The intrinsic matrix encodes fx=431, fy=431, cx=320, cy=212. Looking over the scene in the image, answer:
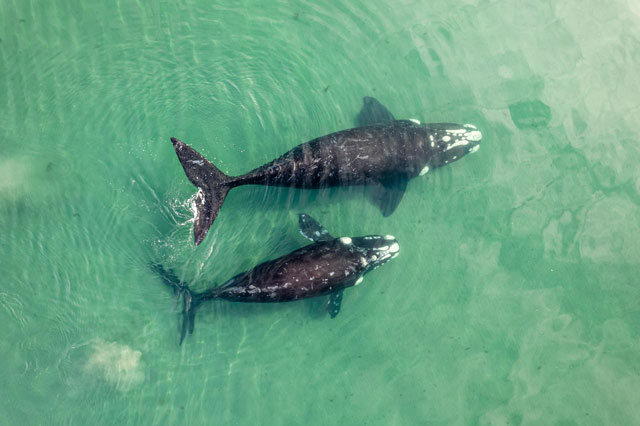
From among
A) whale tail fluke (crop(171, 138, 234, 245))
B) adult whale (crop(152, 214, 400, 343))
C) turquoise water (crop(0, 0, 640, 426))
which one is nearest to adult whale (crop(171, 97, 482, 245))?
whale tail fluke (crop(171, 138, 234, 245))

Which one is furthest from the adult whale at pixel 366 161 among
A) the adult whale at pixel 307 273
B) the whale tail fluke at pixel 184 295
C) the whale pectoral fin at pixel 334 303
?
the whale pectoral fin at pixel 334 303

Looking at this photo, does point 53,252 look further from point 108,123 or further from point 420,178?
point 420,178

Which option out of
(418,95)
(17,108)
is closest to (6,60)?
(17,108)

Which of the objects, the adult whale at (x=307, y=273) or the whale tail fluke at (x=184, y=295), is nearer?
the adult whale at (x=307, y=273)

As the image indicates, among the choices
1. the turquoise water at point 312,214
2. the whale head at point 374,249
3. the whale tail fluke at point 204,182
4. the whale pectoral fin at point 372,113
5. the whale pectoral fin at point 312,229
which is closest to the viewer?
the whale tail fluke at point 204,182

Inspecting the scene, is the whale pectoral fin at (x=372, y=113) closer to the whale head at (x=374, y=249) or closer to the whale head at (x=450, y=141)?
the whale head at (x=450, y=141)

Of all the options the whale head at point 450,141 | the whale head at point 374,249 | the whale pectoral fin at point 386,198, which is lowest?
the whale head at point 374,249

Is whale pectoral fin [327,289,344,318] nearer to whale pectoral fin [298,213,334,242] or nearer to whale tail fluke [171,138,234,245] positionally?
whale pectoral fin [298,213,334,242]
